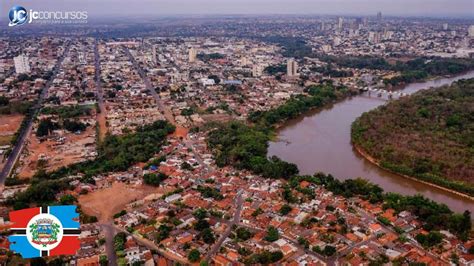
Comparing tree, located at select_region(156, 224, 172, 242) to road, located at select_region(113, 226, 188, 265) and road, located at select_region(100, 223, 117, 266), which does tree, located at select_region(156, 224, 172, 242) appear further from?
road, located at select_region(100, 223, 117, 266)

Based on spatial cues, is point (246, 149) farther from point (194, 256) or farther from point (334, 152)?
point (194, 256)

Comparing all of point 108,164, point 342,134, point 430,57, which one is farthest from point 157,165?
point 430,57

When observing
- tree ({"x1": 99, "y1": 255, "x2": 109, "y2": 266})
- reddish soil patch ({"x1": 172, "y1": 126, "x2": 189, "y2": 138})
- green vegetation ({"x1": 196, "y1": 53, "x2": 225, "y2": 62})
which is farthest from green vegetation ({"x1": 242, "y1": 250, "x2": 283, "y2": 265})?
green vegetation ({"x1": 196, "y1": 53, "x2": 225, "y2": 62})

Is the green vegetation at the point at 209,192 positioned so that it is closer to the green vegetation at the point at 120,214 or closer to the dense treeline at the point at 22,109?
the green vegetation at the point at 120,214

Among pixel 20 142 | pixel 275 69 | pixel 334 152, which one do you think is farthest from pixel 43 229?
pixel 275 69

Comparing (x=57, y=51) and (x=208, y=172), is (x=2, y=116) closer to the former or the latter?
(x=208, y=172)
